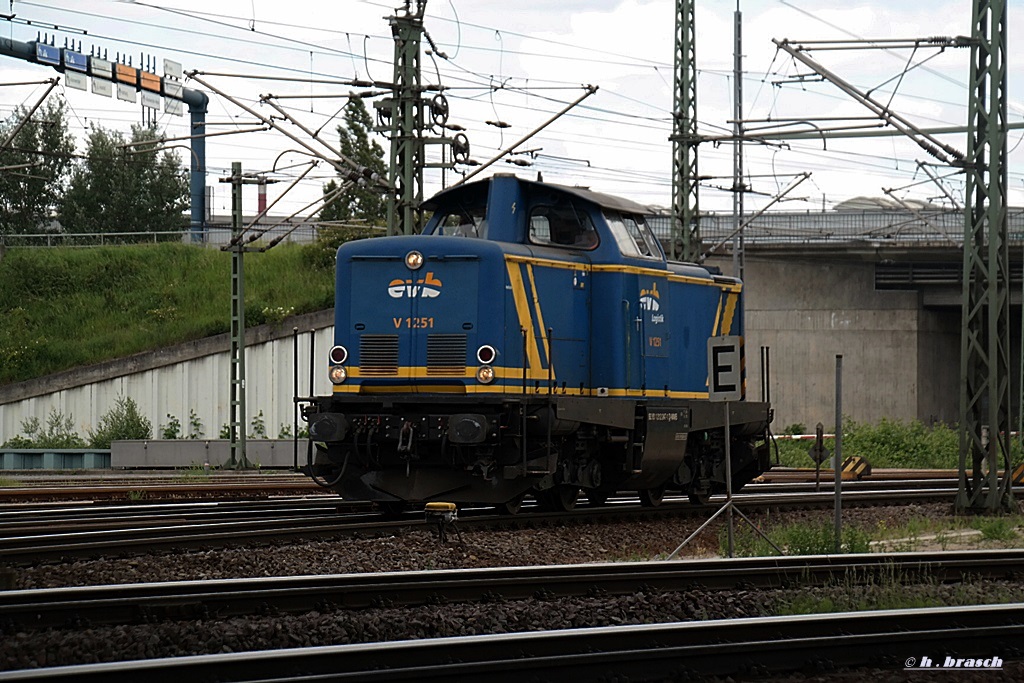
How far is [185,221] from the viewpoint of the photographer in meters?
64.5

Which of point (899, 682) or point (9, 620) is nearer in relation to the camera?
point (899, 682)

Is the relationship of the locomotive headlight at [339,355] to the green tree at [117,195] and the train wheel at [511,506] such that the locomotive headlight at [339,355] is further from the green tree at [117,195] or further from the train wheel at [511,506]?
the green tree at [117,195]

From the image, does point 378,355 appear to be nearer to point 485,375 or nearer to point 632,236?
point 485,375

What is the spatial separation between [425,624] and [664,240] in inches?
1660

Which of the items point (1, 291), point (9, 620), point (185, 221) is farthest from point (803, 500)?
point (185, 221)

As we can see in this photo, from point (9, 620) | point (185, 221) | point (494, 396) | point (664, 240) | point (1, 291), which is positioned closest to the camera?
point (9, 620)

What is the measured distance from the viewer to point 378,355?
46.8 feet

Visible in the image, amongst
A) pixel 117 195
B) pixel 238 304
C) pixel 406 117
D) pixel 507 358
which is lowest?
pixel 507 358

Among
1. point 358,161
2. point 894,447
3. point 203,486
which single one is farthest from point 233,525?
point 358,161

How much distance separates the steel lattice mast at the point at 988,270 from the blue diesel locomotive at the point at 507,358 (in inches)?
Answer: 141

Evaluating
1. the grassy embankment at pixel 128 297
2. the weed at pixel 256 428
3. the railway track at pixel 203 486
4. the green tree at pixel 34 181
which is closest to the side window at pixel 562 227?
the railway track at pixel 203 486

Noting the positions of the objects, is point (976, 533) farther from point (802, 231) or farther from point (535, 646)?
point (802, 231)

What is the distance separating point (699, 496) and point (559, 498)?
2.92m

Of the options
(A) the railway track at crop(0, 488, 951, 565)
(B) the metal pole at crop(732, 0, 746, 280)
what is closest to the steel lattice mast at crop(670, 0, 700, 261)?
(B) the metal pole at crop(732, 0, 746, 280)
